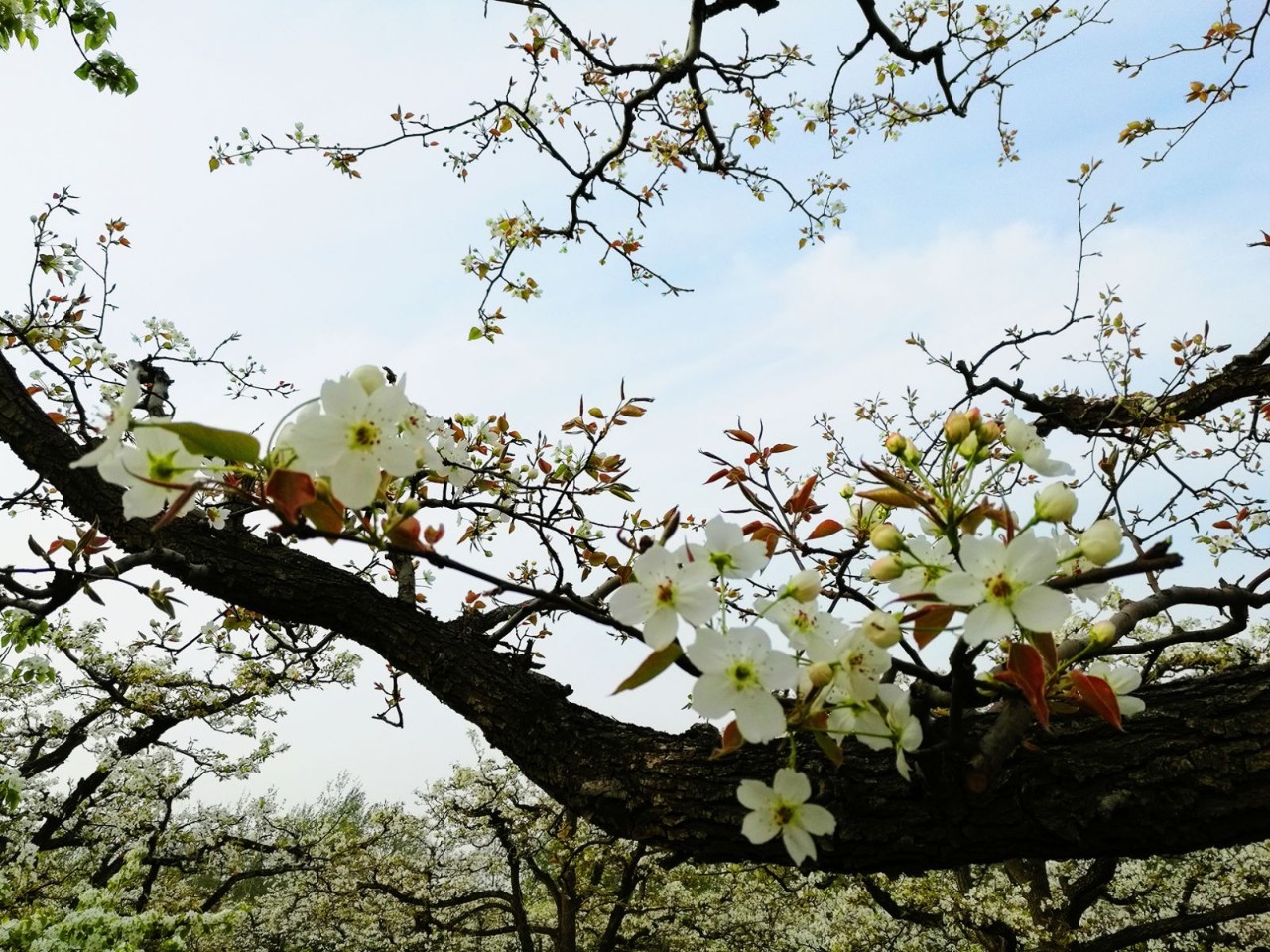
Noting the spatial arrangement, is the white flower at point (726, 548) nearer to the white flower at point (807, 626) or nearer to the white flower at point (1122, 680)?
the white flower at point (807, 626)

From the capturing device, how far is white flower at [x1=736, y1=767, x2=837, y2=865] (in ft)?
2.46

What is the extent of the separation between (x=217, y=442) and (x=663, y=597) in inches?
15.0

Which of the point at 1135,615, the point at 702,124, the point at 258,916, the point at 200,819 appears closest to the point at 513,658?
the point at 1135,615

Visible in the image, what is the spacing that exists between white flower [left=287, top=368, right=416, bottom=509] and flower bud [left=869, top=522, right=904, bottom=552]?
0.45 metres

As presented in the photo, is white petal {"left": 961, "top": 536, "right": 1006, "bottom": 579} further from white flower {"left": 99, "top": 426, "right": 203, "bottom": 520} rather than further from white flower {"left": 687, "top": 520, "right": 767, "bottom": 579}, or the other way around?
white flower {"left": 99, "top": 426, "right": 203, "bottom": 520}

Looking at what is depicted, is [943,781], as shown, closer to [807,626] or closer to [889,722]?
[889,722]

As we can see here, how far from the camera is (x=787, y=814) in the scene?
2.55 feet

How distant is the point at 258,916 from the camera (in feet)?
A: 26.0

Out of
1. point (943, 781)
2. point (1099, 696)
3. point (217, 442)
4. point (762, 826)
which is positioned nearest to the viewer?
point (217, 442)

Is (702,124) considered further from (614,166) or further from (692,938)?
(692,938)

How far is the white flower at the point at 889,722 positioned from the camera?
71cm

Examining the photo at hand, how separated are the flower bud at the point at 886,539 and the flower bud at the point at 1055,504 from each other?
0.13 metres

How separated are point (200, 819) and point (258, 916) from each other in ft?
5.53

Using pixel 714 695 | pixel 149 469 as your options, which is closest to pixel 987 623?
pixel 714 695
